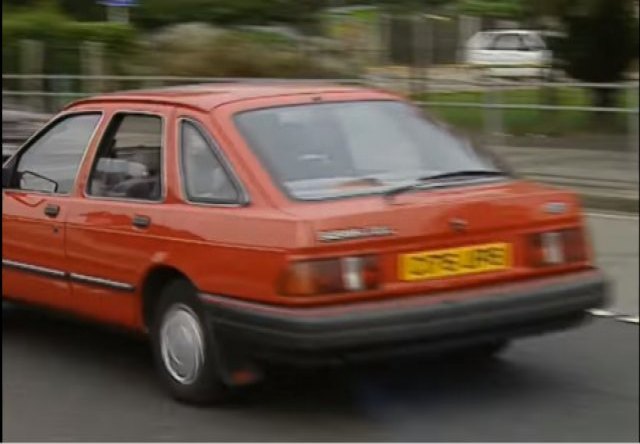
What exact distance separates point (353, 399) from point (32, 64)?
1322 centimetres

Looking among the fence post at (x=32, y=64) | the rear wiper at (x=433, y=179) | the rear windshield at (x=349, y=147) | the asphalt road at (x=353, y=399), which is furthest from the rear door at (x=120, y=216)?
the fence post at (x=32, y=64)

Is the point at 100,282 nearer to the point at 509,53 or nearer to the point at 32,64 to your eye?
the point at 509,53

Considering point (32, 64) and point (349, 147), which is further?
point (32, 64)

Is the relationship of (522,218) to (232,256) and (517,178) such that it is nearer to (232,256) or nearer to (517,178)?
(517,178)

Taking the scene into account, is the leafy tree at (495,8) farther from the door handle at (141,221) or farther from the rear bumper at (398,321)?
the rear bumper at (398,321)

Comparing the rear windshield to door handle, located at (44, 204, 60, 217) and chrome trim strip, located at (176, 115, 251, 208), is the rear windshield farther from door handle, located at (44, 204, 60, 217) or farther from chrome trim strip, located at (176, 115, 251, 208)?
door handle, located at (44, 204, 60, 217)

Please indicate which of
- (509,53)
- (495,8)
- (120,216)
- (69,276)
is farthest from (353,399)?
(509,53)

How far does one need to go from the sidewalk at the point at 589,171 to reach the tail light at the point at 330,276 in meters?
6.01

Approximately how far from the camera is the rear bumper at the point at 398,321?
4.71 meters

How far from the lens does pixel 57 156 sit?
20.6 feet

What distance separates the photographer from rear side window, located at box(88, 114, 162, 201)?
5.63 metres

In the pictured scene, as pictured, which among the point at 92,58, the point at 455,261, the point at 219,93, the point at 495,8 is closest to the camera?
the point at 455,261

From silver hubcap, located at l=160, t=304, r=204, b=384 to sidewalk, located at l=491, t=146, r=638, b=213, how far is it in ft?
19.3

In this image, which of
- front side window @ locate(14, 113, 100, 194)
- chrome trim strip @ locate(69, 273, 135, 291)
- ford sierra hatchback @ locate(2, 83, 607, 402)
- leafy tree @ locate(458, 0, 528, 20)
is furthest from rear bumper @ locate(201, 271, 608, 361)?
leafy tree @ locate(458, 0, 528, 20)
